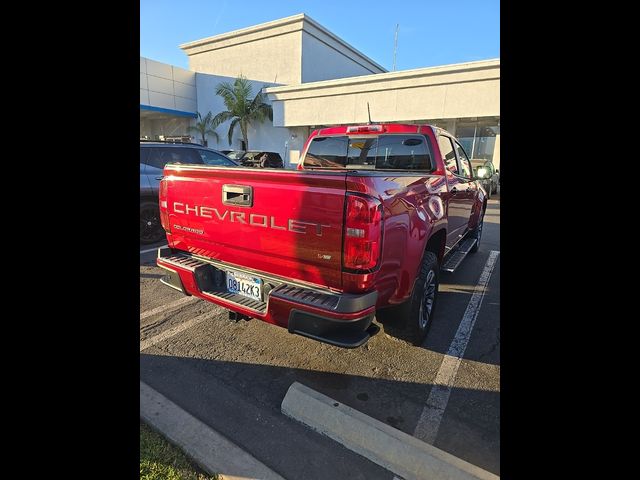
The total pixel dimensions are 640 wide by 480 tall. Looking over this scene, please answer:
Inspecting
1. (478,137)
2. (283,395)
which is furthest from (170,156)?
(478,137)

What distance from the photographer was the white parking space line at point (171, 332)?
327cm

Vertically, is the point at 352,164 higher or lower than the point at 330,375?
higher

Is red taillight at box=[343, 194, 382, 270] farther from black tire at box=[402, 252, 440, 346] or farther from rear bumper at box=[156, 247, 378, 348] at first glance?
black tire at box=[402, 252, 440, 346]

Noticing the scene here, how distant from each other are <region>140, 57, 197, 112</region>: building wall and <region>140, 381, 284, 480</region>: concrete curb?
2665cm

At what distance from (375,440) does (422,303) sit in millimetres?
1399

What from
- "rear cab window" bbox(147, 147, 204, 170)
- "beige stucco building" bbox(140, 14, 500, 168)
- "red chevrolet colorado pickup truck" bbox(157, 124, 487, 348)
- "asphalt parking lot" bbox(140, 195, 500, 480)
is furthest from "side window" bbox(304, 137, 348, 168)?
"beige stucco building" bbox(140, 14, 500, 168)

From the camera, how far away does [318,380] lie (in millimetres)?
2799

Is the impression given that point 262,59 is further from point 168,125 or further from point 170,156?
point 170,156

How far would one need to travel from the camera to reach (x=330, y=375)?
2867 millimetres

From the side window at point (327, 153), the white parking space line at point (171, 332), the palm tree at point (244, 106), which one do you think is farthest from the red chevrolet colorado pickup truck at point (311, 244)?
the palm tree at point (244, 106)
